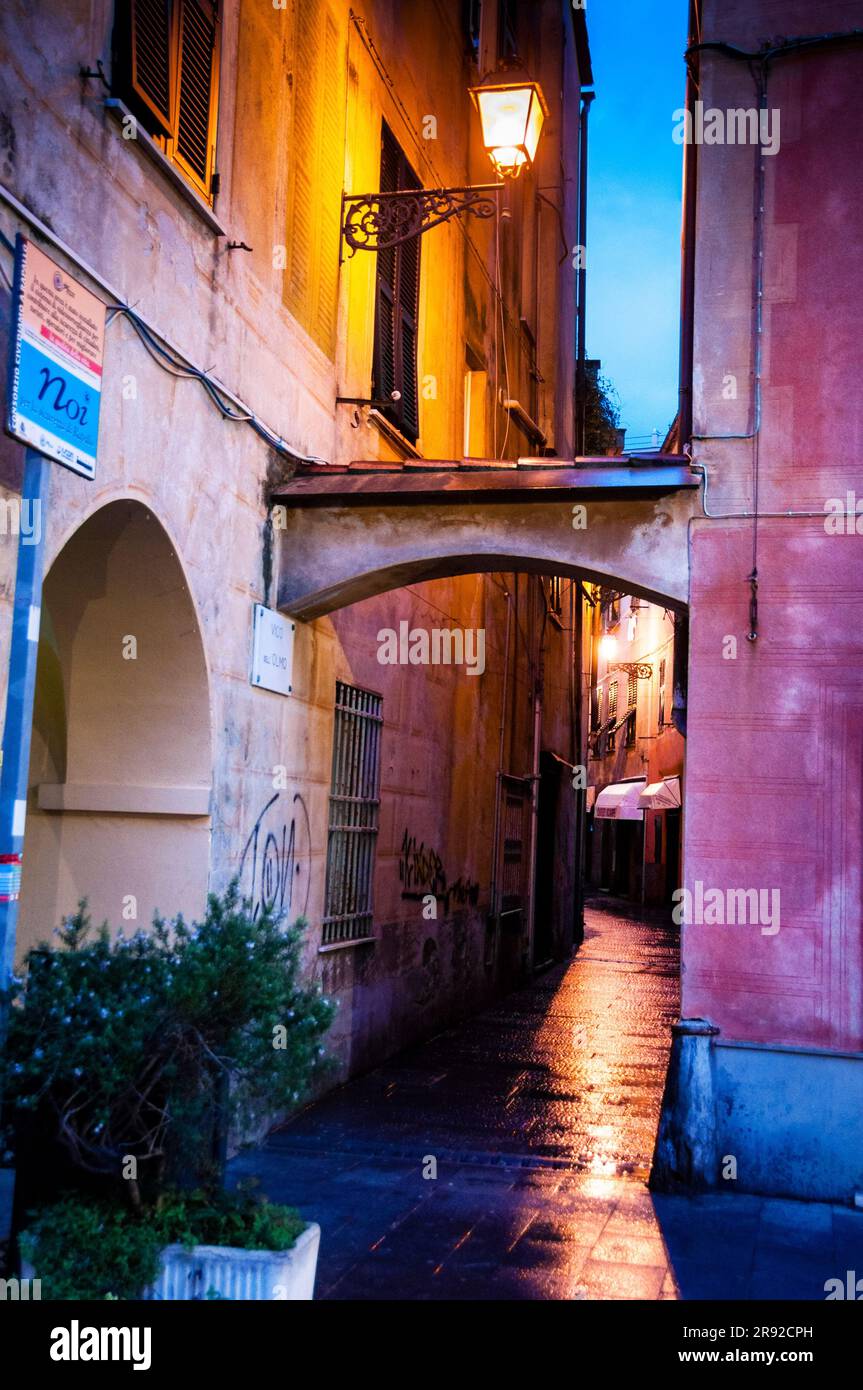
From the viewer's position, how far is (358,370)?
977 centimetres

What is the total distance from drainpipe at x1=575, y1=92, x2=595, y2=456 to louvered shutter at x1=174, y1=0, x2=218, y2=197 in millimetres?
13992

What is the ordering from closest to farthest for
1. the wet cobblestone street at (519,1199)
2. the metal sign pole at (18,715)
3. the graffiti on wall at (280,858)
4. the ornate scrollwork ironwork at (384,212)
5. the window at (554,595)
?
the metal sign pole at (18,715) < the wet cobblestone street at (519,1199) < the graffiti on wall at (280,858) < the ornate scrollwork ironwork at (384,212) < the window at (554,595)

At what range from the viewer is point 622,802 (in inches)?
1234

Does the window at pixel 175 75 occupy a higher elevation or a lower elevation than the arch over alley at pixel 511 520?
higher

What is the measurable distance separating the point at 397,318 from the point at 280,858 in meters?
4.83

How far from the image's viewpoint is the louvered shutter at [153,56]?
19.5 feet

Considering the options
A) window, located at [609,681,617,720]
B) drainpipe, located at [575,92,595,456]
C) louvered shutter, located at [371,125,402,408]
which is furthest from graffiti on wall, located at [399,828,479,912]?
window, located at [609,681,617,720]

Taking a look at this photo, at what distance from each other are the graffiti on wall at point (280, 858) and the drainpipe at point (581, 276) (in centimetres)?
1444

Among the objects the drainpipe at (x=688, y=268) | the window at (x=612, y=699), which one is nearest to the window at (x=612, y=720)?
the window at (x=612, y=699)

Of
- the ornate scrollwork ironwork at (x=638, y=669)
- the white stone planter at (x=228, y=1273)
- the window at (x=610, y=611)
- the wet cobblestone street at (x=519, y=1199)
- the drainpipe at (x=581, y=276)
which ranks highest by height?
the drainpipe at (x=581, y=276)

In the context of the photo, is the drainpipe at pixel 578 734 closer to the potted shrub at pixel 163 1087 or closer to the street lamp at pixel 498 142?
the street lamp at pixel 498 142

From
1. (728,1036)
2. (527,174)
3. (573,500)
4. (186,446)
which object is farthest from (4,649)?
(527,174)

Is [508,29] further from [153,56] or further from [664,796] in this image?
A: [664,796]

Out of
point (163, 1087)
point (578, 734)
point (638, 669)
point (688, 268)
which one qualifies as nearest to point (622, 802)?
point (638, 669)
